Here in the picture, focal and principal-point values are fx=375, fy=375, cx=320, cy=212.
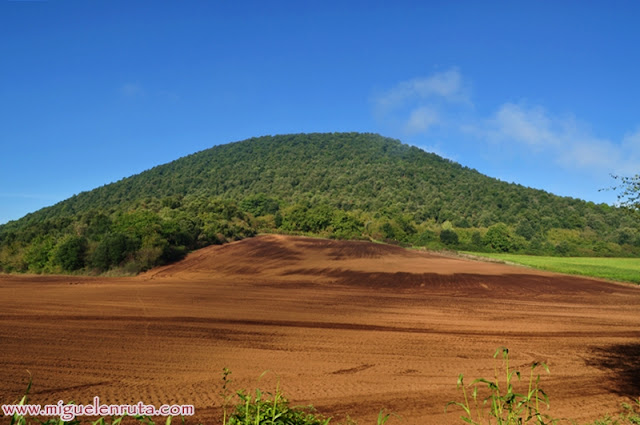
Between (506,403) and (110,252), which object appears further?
(110,252)

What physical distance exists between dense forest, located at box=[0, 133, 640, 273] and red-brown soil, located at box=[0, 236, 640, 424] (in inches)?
190

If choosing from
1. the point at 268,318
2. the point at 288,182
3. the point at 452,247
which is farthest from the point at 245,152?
the point at 268,318

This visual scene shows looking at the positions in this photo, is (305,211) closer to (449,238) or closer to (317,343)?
(449,238)

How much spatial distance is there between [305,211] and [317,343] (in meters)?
63.5

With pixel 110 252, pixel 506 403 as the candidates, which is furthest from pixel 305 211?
pixel 506 403

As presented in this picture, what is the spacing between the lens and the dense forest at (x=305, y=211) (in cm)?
3750

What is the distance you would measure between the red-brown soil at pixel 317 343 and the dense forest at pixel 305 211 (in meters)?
4.83

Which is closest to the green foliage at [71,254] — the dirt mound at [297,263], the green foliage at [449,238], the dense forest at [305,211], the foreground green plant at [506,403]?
the dense forest at [305,211]

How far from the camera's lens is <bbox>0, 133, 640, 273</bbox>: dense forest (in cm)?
3750

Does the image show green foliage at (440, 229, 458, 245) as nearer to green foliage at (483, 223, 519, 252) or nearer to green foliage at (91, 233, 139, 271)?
green foliage at (483, 223, 519, 252)

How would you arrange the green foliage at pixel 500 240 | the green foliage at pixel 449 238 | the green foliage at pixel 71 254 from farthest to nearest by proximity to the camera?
the green foliage at pixel 500 240 → the green foliage at pixel 449 238 → the green foliage at pixel 71 254

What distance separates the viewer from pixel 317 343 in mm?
11484

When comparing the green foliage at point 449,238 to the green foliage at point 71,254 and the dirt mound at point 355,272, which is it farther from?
the green foliage at point 71,254

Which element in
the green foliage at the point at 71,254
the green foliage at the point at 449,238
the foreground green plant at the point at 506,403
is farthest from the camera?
the green foliage at the point at 449,238
